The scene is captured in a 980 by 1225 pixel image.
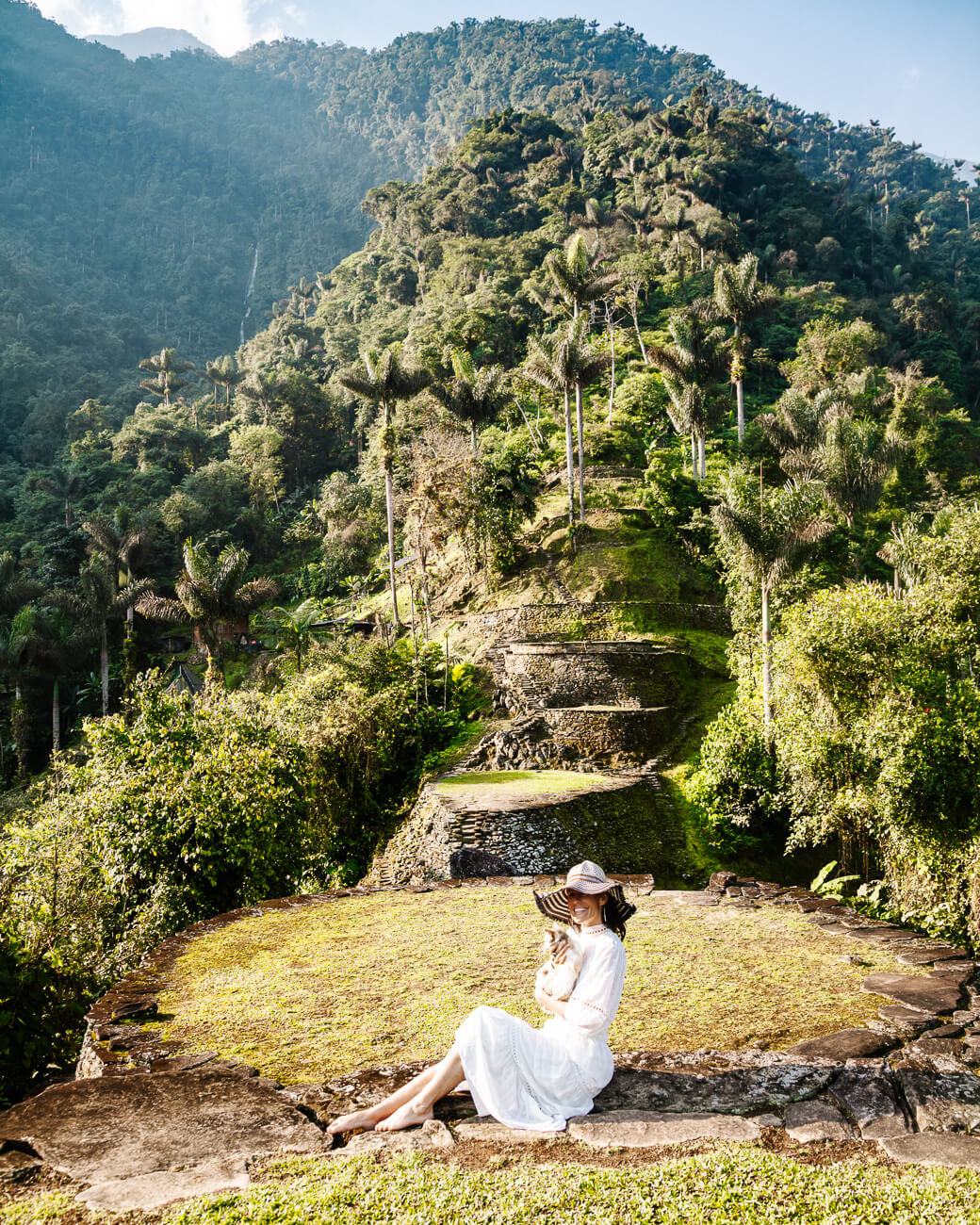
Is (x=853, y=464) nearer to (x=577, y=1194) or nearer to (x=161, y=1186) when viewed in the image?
(x=577, y=1194)

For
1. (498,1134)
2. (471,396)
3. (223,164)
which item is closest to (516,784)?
(498,1134)

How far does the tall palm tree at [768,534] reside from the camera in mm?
15172

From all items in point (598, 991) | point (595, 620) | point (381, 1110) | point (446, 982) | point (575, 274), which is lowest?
point (446, 982)

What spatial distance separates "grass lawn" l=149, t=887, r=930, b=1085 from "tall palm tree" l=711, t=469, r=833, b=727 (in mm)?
7983

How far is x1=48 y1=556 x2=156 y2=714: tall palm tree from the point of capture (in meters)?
32.2

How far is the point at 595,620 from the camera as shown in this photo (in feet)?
70.8

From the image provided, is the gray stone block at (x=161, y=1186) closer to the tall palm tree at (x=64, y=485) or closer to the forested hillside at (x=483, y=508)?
the forested hillside at (x=483, y=508)

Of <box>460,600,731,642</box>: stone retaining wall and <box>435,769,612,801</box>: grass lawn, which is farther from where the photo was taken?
<box>460,600,731,642</box>: stone retaining wall

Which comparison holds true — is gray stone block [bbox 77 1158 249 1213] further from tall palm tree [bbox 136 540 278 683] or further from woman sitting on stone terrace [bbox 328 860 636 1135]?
tall palm tree [bbox 136 540 278 683]

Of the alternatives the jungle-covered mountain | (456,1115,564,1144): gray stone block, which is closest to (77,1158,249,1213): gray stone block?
(456,1115,564,1144): gray stone block

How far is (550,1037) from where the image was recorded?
372 cm

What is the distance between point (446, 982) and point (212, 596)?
22.6m

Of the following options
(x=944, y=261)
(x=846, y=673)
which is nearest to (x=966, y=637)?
(x=846, y=673)

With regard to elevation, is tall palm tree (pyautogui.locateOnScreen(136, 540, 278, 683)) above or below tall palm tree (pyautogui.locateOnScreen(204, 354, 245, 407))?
below
